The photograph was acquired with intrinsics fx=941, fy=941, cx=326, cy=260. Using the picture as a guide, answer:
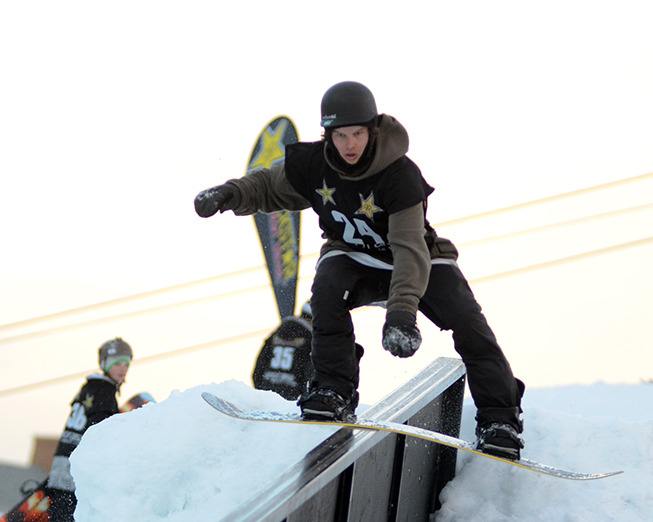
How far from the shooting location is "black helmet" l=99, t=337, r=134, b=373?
652cm

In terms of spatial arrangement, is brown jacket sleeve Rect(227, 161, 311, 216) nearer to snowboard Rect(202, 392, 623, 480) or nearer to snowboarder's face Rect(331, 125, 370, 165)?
snowboarder's face Rect(331, 125, 370, 165)

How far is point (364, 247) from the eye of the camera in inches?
147

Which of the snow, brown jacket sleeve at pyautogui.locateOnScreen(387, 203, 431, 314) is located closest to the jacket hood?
brown jacket sleeve at pyautogui.locateOnScreen(387, 203, 431, 314)

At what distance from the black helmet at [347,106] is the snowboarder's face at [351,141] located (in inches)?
1.2

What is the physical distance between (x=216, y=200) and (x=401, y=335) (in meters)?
0.94

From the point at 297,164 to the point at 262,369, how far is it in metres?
5.10

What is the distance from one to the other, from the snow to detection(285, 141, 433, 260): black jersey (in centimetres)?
80

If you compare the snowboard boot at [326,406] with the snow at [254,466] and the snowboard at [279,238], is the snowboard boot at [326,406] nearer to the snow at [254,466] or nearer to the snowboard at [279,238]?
the snow at [254,466]

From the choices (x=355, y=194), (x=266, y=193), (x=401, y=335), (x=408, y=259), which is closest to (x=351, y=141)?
(x=355, y=194)

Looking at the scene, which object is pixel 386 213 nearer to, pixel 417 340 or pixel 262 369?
pixel 417 340

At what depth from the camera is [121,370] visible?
6516mm

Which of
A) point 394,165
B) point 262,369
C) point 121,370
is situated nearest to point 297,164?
point 394,165

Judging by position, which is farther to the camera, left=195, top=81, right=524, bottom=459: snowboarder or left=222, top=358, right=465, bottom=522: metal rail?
left=195, top=81, right=524, bottom=459: snowboarder

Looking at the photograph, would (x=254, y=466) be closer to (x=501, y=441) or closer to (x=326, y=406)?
(x=326, y=406)
